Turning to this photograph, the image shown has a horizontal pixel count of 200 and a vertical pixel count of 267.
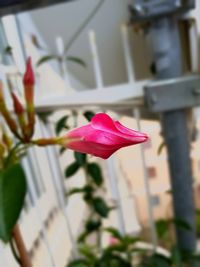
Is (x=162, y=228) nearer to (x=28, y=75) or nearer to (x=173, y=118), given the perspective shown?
(x=173, y=118)

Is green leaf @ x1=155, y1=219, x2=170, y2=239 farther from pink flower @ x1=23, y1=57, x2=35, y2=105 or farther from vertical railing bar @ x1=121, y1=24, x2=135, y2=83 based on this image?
pink flower @ x1=23, y1=57, x2=35, y2=105

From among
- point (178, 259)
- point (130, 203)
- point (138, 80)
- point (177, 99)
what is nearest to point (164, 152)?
point (177, 99)

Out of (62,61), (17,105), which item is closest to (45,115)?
→ (62,61)

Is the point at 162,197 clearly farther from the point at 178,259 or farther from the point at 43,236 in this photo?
the point at 43,236

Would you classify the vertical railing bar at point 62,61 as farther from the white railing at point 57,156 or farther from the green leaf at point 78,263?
the green leaf at point 78,263

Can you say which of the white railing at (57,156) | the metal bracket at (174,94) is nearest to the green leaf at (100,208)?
the white railing at (57,156)
